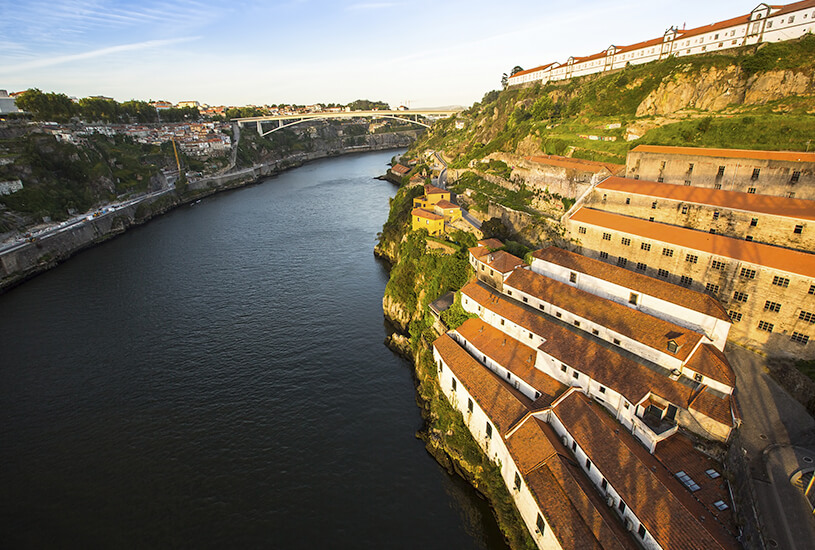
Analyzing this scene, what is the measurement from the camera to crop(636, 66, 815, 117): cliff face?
34719mm

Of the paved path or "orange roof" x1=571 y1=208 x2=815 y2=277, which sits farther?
"orange roof" x1=571 y1=208 x2=815 y2=277

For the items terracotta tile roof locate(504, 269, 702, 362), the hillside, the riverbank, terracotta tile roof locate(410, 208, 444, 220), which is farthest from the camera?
the riverbank

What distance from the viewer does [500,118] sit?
7625cm

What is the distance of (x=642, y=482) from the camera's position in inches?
610

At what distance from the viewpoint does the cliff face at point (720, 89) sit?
34.7 meters

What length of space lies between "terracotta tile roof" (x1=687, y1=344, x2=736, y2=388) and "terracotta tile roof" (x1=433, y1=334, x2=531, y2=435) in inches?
330

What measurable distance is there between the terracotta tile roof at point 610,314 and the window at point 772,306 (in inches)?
171

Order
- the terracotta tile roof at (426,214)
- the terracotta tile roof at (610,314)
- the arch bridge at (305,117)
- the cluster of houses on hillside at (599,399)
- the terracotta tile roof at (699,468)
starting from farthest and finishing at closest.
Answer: the arch bridge at (305,117)
the terracotta tile roof at (426,214)
the terracotta tile roof at (610,314)
the cluster of houses on hillside at (599,399)
the terracotta tile roof at (699,468)

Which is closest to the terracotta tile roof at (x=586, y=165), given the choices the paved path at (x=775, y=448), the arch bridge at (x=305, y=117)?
the paved path at (x=775, y=448)

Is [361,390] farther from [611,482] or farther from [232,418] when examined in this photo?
[611,482]

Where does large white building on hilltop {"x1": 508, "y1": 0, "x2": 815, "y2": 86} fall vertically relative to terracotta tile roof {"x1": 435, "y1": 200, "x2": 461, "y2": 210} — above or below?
above

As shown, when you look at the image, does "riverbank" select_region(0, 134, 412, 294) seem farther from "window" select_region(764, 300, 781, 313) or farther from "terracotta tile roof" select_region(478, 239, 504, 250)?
"window" select_region(764, 300, 781, 313)

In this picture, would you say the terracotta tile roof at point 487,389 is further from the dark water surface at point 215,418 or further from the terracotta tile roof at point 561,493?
the dark water surface at point 215,418

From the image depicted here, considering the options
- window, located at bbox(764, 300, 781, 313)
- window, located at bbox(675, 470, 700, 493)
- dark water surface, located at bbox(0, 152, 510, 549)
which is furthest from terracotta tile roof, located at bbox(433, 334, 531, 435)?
window, located at bbox(764, 300, 781, 313)
